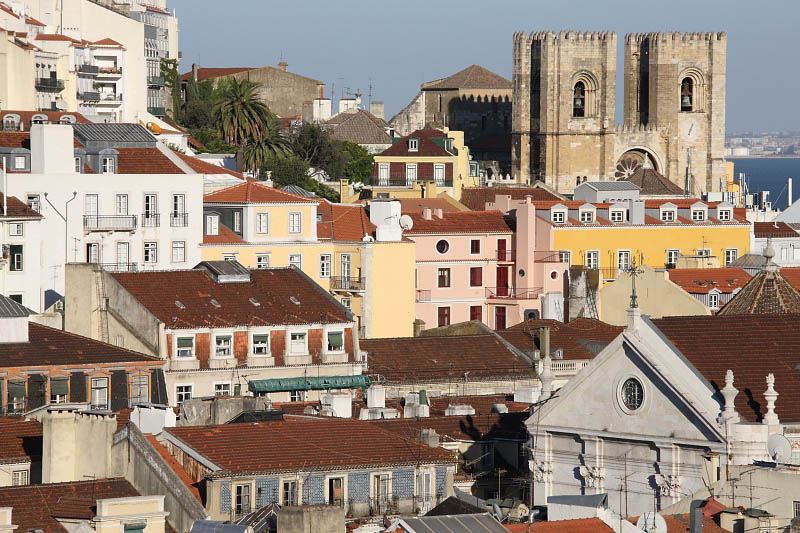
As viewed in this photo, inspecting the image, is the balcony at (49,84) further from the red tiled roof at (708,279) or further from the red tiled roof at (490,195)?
the red tiled roof at (708,279)

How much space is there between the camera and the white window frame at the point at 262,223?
275ft

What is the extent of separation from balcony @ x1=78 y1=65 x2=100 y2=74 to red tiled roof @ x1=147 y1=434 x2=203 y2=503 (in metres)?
75.5

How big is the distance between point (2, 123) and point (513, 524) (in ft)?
185

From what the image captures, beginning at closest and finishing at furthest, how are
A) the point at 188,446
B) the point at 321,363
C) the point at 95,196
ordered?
the point at 188,446 < the point at 321,363 < the point at 95,196

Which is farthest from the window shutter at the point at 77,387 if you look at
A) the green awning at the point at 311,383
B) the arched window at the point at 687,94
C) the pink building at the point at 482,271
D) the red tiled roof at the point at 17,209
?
the arched window at the point at 687,94

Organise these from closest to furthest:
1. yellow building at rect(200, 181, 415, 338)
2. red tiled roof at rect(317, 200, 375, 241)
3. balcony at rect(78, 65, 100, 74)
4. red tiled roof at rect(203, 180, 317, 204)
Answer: yellow building at rect(200, 181, 415, 338), red tiled roof at rect(203, 180, 317, 204), red tiled roof at rect(317, 200, 375, 241), balcony at rect(78, 65, 100, 74)

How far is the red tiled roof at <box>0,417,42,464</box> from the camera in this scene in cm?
4319

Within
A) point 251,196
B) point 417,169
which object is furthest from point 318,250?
point 417,169

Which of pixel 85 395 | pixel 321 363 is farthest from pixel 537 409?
pixel 321 363

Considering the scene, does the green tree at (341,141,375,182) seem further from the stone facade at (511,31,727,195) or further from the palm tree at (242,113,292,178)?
the stone facade at (511,31,727,195)

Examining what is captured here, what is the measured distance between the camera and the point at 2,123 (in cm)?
8862

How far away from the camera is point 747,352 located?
4494 cm

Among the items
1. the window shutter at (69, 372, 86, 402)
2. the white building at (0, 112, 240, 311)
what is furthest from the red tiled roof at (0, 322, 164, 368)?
the white building at (0, 112, 240, 311)

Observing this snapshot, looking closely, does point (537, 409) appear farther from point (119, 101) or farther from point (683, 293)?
point (119, 101)
